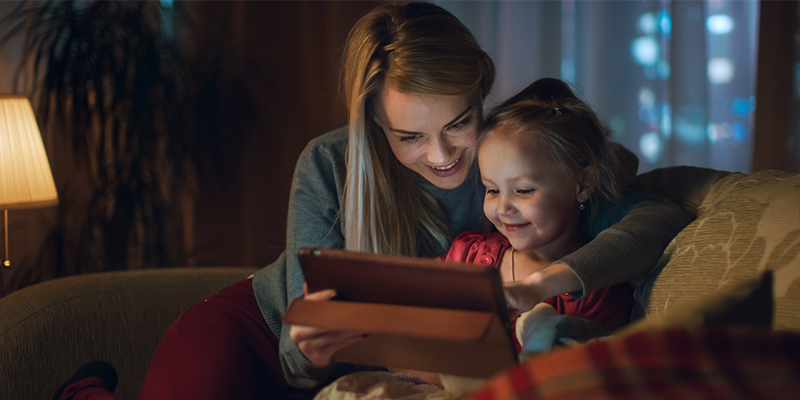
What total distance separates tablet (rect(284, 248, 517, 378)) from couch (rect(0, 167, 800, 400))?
208mm

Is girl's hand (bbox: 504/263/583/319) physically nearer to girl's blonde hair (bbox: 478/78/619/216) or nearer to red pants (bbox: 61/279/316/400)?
girl's blonde hair (bbox: 478/78/619/216)

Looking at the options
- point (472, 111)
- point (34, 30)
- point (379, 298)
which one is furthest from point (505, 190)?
point (34, 30)

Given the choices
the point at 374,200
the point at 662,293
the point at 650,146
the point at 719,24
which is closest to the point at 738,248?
the point at 662,293

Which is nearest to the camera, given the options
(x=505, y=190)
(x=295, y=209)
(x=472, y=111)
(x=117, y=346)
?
(x=505, y=190)

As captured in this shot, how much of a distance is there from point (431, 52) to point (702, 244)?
24.8 inches

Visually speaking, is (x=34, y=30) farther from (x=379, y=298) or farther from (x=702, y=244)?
(x=702, y=244)

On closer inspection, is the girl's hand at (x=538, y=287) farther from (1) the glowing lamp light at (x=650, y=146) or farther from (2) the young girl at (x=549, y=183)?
(1) the glowing lamp light at (x=650, y=146)

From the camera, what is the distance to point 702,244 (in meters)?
0.95

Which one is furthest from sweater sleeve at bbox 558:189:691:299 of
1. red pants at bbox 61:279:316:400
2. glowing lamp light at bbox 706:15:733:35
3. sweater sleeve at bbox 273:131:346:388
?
glowing lamp light at bbox 706:15:733:35

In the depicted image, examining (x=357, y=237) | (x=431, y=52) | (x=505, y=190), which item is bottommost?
Result: (x=357, y=237)

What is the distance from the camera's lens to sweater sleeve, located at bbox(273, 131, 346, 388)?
138 cm

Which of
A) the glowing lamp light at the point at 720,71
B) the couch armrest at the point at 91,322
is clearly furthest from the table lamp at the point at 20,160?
the glowing lamp light at the point at 720,71

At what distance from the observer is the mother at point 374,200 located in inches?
48.4

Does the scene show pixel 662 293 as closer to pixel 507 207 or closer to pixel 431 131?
pixel 507 207
